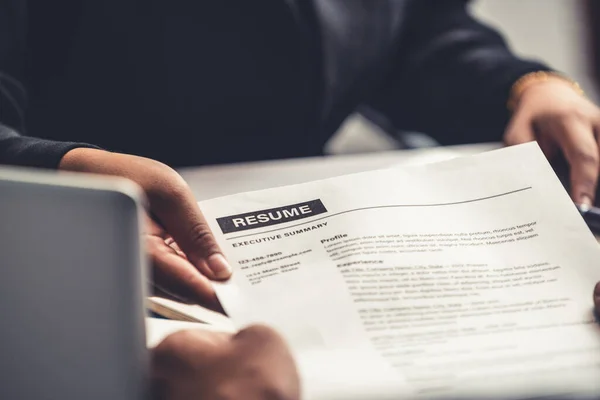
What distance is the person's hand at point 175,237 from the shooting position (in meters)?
0.41

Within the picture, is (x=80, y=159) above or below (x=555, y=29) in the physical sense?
above

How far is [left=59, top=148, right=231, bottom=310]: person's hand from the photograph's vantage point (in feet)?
1.35

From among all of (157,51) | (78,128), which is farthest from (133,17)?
(78,128)

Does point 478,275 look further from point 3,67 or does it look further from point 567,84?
point 3,67

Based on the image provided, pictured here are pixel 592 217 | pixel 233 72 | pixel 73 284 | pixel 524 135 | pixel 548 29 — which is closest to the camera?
pixel 73 284

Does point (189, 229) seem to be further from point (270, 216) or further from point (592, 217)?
point (592, 217)

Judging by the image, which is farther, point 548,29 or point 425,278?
point 548,29

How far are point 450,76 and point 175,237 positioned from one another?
0.58m

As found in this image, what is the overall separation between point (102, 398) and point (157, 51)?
547 millimetres

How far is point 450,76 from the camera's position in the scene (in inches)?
35.3

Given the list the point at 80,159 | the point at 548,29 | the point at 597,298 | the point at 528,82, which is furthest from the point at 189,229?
the point at 548,29

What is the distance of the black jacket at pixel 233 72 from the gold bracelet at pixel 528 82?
1 centimetres

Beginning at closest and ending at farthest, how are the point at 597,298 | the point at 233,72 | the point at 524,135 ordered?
the point at 597,298 → the point at 524,135 → the point at 233,72

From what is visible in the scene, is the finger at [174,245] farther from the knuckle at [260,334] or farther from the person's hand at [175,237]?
the knuckle at [260,334]
